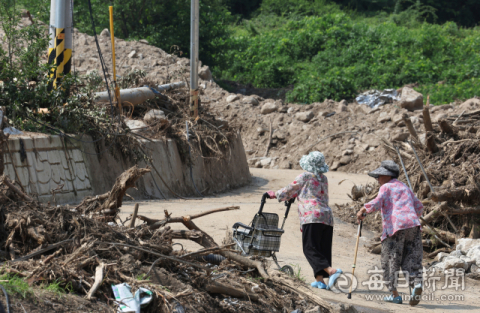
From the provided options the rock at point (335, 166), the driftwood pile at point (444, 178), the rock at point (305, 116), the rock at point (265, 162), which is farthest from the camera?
the rock at point (305, 116)

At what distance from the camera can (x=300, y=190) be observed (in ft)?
18.1

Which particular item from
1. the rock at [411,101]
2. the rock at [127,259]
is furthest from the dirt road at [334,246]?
the rock at [411,101]

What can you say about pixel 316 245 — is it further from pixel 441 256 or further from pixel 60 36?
pixel 60 36

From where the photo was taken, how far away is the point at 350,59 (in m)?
26.1

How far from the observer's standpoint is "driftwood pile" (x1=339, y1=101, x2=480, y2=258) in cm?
790

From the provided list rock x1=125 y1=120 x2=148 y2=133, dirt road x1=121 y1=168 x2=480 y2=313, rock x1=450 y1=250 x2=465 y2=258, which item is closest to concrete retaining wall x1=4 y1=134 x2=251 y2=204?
rock x1=125 y1=120 x2=148 y2=133

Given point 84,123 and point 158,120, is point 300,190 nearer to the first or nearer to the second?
point 84,123

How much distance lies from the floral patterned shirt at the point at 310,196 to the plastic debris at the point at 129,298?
217 centimetres

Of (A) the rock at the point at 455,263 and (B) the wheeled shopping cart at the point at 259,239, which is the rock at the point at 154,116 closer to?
(B) the wheeled shopping cart at the point at 259,239

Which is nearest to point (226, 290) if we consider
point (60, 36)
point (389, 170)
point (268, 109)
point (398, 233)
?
point (398, 233)

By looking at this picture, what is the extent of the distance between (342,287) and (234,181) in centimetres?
765

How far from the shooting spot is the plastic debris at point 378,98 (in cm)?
2061

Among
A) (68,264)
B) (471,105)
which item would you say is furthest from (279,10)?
(68,264)

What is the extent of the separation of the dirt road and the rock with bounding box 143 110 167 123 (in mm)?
2108
